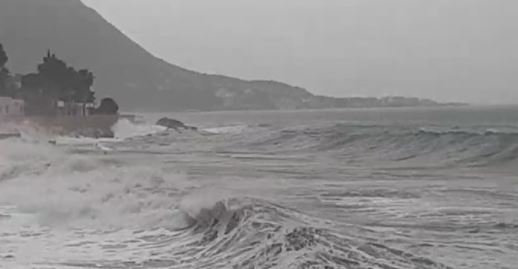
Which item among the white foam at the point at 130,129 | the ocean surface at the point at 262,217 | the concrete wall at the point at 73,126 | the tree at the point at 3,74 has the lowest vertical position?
the white foam at the point at 130,129

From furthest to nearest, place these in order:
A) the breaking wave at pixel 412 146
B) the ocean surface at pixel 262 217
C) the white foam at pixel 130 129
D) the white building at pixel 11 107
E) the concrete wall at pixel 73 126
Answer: the white foam at pixel 130 129, the white building at pixel 11 107, the concrete wall at pixel 73 126, the breaking wave at pixel 412 146, the ocean surface at pixel 262 217

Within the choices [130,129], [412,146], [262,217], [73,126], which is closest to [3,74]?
[130,129]

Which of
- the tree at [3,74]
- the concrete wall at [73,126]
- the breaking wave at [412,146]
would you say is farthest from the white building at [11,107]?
the breaking wave at [412,146]

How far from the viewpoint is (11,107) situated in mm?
67000

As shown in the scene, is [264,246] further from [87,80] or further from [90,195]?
[87,80]

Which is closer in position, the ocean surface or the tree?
the ocean surface

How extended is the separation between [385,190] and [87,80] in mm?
71021

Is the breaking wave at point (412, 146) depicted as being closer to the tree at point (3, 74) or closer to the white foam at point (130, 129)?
the white foam at point (130, 129)

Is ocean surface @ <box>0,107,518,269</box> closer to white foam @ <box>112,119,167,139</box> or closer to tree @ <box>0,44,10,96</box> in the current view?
white foam @ <box>112,119,167,139</box>

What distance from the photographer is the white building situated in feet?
210

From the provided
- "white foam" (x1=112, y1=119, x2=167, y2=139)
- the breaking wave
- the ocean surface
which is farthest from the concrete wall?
the ocean surface

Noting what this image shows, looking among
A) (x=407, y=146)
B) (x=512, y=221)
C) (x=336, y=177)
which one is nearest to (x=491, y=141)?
(x=407, y=146)

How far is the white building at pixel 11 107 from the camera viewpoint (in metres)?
64.1

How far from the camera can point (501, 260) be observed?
8500 mm
